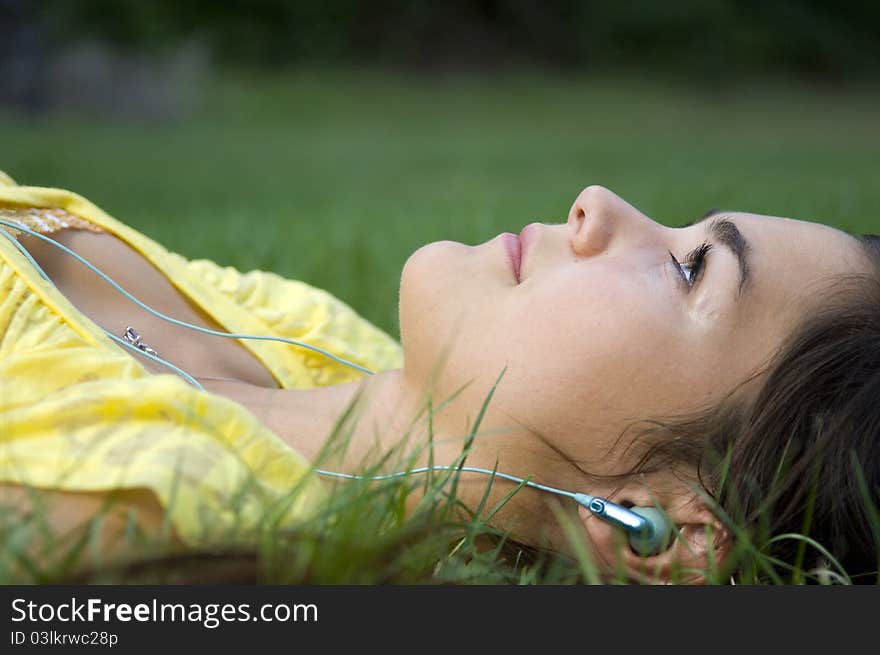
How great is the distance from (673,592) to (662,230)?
784 mm

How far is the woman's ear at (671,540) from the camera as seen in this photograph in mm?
1749

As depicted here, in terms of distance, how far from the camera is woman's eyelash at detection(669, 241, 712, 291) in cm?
184


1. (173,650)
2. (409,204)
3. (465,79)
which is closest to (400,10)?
(465,79)

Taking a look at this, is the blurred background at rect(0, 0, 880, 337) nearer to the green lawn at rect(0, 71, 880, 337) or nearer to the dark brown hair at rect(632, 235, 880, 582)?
the green lawn at rect(0, 71, 880, 337)

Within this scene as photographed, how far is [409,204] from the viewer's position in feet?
24.2

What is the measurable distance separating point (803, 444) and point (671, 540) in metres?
0.27

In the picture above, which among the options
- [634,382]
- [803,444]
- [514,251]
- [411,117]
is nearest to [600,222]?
[514,251]

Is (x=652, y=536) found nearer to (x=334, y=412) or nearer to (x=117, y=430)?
(x=334, y=412)

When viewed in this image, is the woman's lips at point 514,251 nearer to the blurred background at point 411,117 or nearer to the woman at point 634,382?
the woman at point 634,382

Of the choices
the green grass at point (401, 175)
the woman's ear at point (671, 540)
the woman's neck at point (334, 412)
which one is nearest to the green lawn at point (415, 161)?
the green grass at point (401, 175)

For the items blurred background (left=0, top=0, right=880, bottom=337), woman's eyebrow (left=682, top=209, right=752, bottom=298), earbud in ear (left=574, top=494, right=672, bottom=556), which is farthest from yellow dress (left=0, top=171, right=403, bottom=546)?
blurred background (left=0, top=0, right=880, bottom=337)

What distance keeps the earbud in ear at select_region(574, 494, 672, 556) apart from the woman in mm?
22

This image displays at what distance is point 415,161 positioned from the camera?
40.5 feet

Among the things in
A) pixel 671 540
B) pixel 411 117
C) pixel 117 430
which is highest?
pixel 117 430
